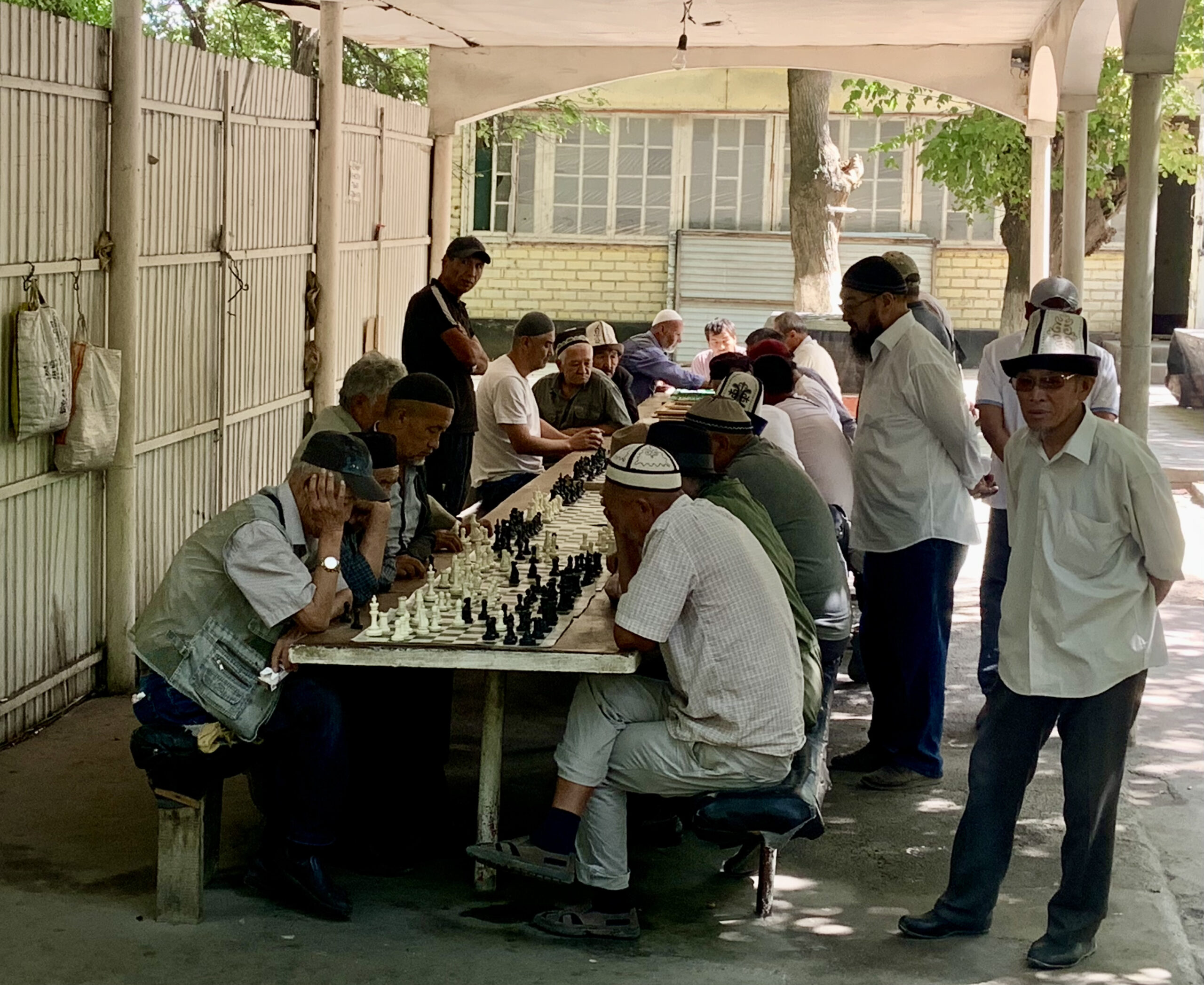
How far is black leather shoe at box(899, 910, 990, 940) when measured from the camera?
499 cm

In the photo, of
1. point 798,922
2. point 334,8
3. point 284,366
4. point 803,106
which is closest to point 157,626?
point 798,922

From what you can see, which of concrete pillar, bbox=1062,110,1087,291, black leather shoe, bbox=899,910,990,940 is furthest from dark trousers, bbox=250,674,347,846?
concrete pillar, bbox=1062,110,1087,291

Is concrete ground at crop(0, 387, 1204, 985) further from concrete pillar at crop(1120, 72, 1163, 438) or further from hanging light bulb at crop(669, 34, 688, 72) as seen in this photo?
hanging light bulb at crop(669, 34, 688, 72)

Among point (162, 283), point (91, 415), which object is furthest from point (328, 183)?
point (91, 415)

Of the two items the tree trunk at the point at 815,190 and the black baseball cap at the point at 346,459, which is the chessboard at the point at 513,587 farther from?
the tree trunk at the point at 815,190

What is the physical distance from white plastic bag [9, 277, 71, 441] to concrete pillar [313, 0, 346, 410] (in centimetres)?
364

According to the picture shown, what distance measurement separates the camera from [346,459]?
485 cm

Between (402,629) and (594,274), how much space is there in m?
21.7

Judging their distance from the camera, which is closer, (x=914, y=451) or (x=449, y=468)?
(x=914, y=451)

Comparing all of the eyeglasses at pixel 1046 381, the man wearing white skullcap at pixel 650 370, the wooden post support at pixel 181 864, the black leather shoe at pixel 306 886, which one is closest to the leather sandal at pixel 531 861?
the black leather shoe at pixel 306 886

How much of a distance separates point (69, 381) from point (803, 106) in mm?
12903

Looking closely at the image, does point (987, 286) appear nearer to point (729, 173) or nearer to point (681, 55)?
point (729, 173)

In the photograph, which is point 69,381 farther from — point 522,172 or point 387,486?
point 522,172

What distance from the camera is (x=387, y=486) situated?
216 inches
